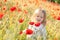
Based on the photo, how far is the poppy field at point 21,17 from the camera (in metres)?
1.93

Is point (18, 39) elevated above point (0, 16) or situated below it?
below

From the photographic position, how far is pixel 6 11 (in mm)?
2195

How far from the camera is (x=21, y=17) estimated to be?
6.84ft

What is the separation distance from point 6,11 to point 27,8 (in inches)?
7.0

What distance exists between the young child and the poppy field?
4cm

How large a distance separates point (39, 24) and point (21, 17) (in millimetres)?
257

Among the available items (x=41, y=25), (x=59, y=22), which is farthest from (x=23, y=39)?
(x=59, y=22)

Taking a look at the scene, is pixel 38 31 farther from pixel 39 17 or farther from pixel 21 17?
pixel 21 17

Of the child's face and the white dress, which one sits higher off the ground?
the child's face

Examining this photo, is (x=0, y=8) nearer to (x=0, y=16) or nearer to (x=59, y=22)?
(x=0, y=16)

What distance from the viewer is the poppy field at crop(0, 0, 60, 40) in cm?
193

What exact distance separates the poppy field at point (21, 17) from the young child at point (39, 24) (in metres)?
0.04

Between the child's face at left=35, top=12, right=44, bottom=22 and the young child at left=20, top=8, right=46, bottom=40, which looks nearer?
the young child at left=20, top=8, right=46, bottom=40

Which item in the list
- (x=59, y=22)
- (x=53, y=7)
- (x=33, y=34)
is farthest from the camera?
(x=53, y=7)
